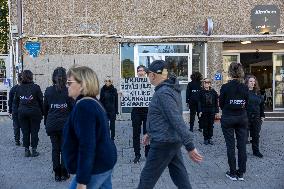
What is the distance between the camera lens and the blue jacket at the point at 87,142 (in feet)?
12.1

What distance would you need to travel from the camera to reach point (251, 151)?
10.1 meters

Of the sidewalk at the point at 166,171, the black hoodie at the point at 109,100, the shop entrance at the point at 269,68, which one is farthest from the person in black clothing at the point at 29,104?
the shop entrance at the point at 269,68

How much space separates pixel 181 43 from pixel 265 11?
3163mm

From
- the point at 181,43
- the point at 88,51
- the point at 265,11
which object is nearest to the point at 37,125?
the point at 88,51

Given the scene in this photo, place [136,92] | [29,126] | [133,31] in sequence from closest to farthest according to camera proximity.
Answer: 1. [136,92]
2. [29,126]
3. [133,31]

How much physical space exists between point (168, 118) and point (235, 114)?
8.84 feet

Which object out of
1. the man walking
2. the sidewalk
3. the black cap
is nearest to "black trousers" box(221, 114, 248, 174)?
the sidewalk

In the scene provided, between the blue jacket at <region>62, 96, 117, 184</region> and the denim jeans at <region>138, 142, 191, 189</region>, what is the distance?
1319 millimetres

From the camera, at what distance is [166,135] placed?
5.14m

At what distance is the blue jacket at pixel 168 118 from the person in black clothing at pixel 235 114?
2380mm

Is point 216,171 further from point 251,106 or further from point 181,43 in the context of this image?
point 181,43

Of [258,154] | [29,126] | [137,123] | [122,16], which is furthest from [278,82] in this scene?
[29,126]

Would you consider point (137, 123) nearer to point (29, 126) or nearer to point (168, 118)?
point (29, 126)

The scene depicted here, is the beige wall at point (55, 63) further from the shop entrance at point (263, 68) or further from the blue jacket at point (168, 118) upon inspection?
the blue jacket at point (168, 118)
